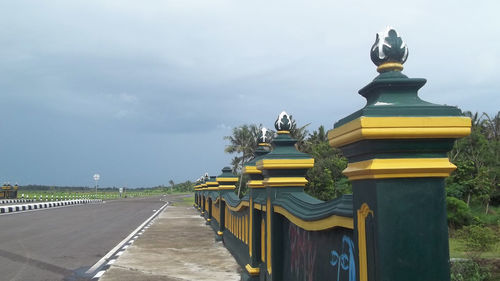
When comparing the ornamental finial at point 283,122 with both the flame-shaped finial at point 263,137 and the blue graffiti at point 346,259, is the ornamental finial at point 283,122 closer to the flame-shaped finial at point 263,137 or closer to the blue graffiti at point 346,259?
the flame-shaped finial at point 263,137

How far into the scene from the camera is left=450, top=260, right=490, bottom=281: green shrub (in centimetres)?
1195

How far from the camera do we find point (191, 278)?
315 inches

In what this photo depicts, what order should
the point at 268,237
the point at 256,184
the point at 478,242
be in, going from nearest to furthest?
the point at 268,237
the point at 256,184
the point at 478,242

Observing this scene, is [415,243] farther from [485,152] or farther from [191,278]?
[485,152]

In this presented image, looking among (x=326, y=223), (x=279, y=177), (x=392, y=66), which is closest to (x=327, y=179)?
(x=279, y=177)

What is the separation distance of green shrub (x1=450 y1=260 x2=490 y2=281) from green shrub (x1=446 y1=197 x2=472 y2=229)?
40.0ft

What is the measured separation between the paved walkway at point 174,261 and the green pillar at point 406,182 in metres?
6.19

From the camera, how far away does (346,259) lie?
3.02 meters

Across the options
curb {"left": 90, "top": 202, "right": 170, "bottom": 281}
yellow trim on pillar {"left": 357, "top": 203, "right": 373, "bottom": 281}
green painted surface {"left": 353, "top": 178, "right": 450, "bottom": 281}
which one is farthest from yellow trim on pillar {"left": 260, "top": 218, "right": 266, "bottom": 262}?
green painted surface {"left": 353, "top": 178, "right": 450, "bottom": 281}

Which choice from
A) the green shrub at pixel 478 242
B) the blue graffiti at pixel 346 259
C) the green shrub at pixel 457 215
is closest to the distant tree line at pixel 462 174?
the green shrub at pixel 457 215

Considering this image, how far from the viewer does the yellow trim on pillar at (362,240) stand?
2348mm

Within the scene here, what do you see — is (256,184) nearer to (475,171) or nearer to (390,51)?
(390,51)

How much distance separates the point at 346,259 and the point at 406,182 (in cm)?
101

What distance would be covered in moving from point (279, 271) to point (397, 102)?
3.72 meters
